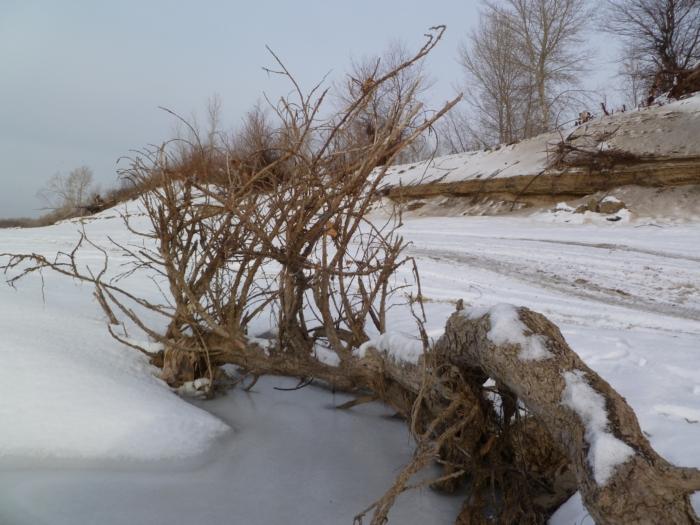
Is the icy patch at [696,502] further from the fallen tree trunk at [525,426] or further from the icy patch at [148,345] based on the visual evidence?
the icy patch at [148,345]

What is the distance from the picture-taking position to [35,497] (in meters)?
1.74

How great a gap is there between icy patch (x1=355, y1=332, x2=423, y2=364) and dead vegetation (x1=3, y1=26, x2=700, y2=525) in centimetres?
3

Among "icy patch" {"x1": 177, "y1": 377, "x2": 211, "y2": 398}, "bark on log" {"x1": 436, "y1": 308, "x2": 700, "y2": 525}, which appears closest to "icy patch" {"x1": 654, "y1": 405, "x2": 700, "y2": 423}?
"bark on log" {"x1": 436, "y1": 308, "x2": 700, "y2": 525}

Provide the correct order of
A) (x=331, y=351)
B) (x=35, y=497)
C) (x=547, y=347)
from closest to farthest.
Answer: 1. (x=547, y=347)
2. (x=35, y=497)
3. (x=331, y=351)

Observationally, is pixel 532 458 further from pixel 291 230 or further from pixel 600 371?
pixel 291 230

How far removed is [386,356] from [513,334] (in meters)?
0.78

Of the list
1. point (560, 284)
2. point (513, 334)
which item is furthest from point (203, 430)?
point (560, 284)

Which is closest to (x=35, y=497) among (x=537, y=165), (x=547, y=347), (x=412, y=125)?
(x=547, y=347)

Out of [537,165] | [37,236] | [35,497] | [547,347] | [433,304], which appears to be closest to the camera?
[547,347]

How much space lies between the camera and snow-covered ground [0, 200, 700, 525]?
1843 millimetres

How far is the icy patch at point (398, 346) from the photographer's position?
1986 millimetres

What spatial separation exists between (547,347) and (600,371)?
4.41ft

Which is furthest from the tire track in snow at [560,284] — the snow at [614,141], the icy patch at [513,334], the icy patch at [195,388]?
the icy patch at [195,388]

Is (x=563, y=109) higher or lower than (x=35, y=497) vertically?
higher
